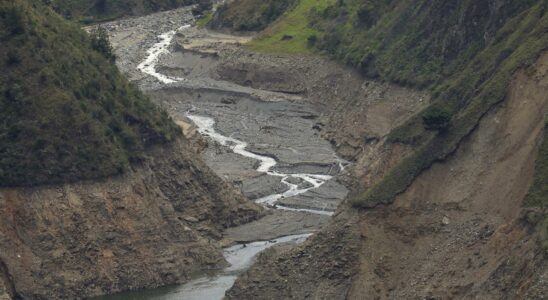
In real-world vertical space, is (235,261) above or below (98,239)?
below

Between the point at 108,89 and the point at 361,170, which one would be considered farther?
the point at 361,170

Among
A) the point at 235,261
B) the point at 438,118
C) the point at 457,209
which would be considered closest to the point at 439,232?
the point at 457,209

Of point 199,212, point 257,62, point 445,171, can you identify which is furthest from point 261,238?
point 257,62

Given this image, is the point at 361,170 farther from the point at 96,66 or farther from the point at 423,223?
the point at 423,223

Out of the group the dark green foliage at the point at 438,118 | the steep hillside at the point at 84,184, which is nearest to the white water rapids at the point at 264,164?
the steep hillside at the point at 84,184

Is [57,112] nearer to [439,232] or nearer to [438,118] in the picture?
[438,118]

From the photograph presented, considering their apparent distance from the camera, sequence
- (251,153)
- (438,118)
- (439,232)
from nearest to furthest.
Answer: (439,232) → (438,118) → (251,153)
